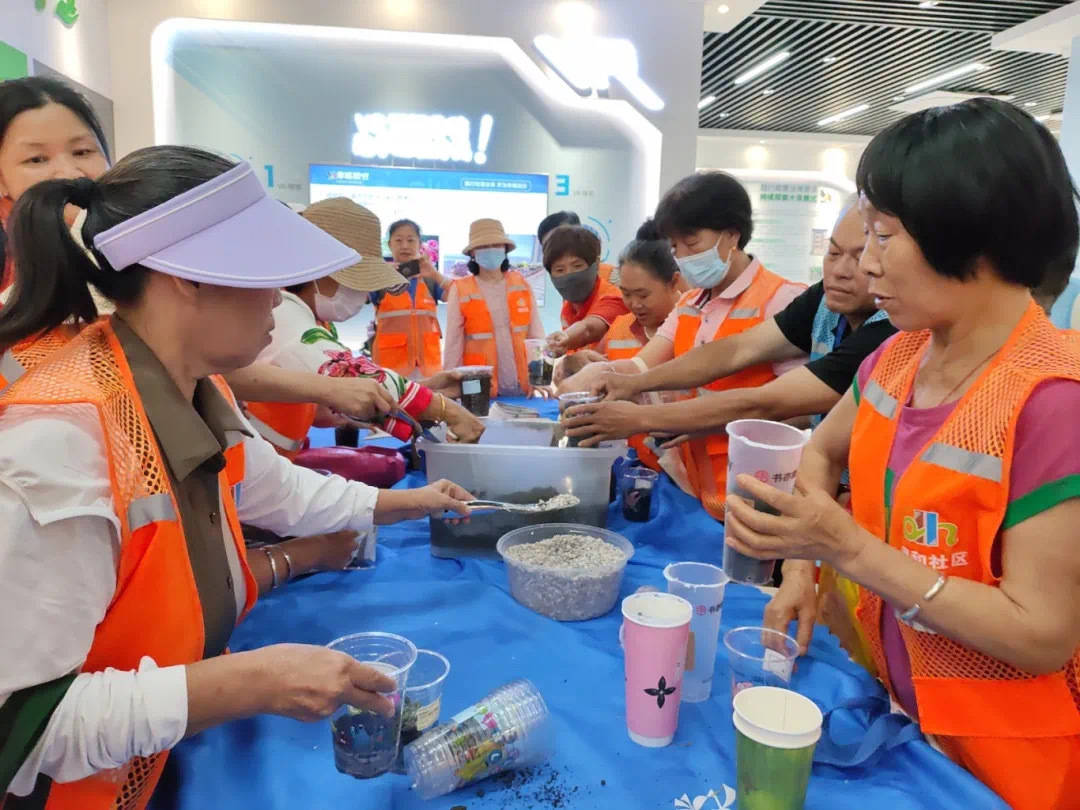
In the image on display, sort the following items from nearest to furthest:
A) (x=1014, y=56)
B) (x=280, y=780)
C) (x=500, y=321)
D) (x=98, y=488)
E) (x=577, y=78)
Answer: (x=98, y=488) < (x=280, y=780) < (x=500, y=321) < (x=577, y=78) < (x=1014, y=56)

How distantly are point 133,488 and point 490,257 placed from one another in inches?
158

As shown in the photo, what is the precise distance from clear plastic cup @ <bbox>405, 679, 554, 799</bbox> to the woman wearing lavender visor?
4.4 inches

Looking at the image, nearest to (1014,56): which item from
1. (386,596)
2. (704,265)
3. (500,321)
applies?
(500,321)

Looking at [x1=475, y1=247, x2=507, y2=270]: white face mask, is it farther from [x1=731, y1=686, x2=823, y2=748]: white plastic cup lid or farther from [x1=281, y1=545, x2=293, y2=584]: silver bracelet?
[x1=731, y1=686, x2=823, y2=748]: white plastic cup lid

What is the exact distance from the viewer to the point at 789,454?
134cm

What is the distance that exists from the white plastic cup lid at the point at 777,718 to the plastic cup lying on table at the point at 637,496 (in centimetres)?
107

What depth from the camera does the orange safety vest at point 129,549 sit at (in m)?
0.91

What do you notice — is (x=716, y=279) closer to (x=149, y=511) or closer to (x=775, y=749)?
(x=775, y=749)

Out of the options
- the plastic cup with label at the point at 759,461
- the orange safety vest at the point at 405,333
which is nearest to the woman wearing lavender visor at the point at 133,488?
the plastic cup with label at the point at 759,461

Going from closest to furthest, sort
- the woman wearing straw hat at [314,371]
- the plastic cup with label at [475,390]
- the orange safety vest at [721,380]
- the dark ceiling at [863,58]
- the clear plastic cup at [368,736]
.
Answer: the clear plastic cup at [368,736] < the woman wearing straw hat at [314,371] < the orange safety vest at [721,380] < the plastic cup with label at [475,390] < the dark ceiling at [863,58]

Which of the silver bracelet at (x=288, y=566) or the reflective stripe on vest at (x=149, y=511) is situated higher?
the reflective stripe on vest at (x=149, y=511)

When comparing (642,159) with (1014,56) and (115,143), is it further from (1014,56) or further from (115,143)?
(1014,56)

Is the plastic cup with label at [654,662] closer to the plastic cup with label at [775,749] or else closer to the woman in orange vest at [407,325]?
the plastic cup with label at [775,749]

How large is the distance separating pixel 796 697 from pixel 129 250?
110cm
